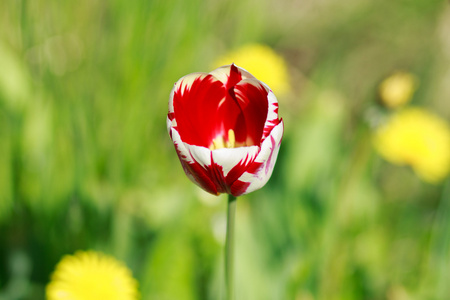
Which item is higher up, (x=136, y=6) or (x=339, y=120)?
(x=136, y=6)

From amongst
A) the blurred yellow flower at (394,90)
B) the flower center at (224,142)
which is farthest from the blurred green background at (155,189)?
the flower center at (224,142)

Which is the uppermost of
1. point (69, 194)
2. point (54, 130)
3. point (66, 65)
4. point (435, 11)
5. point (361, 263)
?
point (435, 11)

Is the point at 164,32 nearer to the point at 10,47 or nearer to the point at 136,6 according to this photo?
the point at 136,6

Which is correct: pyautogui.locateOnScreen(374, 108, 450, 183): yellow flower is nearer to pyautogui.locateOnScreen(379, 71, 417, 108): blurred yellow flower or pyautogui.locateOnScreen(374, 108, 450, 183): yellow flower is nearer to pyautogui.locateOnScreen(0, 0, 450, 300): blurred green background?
pyautogui.locateOnScreen(0, 0, 450, 300): blurred green background

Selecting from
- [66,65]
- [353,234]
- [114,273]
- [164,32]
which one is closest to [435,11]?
[353,234]

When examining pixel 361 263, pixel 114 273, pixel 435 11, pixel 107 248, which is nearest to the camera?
pixel 114 273

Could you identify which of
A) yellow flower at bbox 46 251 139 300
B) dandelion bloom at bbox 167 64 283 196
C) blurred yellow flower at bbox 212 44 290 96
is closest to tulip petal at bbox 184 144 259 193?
dandelion bloom at bbox 167 64 283 196

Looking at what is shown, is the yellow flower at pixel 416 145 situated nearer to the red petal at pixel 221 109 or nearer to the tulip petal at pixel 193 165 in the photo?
the red petal at pixel 221 109

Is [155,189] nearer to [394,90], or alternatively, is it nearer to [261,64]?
[261,64]
